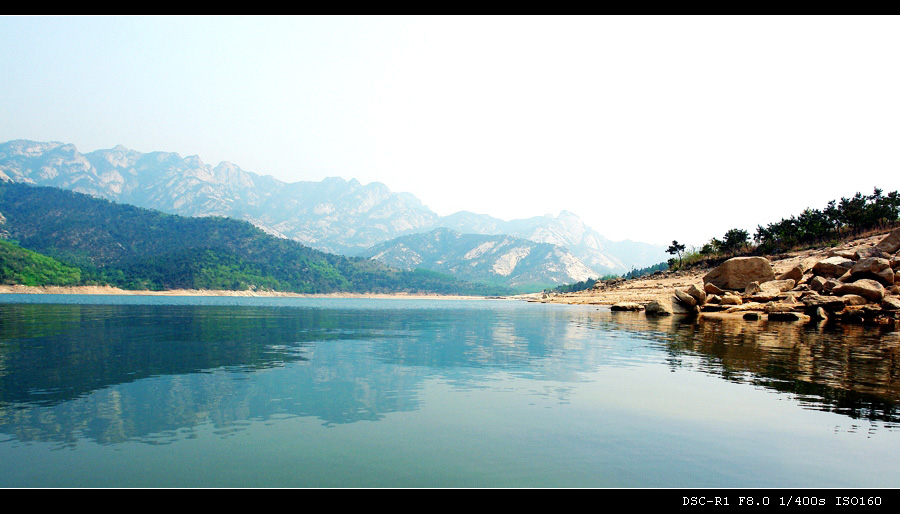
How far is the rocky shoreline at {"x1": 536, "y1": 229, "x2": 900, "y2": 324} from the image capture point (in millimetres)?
56656

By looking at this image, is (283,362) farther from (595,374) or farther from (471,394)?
(595,374)

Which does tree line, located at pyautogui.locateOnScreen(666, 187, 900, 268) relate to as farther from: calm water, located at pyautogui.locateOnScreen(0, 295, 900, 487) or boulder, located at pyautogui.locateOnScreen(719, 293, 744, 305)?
calm water, located at pyautogui.locateOnScreen(0, 295, 900, 487)

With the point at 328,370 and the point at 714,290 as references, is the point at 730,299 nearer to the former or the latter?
the point at 714,290

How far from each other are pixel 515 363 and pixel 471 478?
20.2 meters

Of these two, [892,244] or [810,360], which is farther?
[892,244]

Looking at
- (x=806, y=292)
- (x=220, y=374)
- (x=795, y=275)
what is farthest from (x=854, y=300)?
(x=220, y=374)

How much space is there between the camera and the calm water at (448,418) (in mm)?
12641

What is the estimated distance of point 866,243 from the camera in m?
98.5

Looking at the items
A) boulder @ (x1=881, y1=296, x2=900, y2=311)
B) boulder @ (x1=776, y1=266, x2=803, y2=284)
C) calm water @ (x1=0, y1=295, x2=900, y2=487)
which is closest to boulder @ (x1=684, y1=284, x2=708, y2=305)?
boulder @ (x1=776, y1=266, x2=803, y2=284)

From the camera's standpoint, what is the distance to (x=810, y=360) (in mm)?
30469

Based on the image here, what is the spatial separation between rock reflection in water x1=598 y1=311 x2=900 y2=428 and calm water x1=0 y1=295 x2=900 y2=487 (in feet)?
0.68
